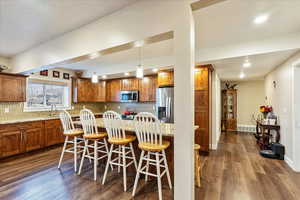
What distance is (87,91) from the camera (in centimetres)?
560

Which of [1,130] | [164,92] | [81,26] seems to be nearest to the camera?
[81,26]

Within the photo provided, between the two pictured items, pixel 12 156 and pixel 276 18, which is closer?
pixel 276 18

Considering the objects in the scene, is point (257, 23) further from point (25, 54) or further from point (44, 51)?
point (25, 54)

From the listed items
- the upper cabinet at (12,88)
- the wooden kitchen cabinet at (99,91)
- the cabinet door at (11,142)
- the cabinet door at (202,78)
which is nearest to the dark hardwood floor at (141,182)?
the cabinet door at (11,142)

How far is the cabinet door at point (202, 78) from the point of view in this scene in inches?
149

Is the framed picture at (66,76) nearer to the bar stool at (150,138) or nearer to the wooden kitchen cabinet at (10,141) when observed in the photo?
the wooden kitchen cabinet at (10,141)

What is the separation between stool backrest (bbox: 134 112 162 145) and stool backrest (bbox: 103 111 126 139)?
0.36m

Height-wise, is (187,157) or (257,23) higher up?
(257,23)

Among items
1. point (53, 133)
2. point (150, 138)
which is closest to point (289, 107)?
point (150, 138)

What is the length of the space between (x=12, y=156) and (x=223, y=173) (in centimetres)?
495

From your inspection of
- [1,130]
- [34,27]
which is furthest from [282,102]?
[1,130]

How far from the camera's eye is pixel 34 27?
246 centimetres

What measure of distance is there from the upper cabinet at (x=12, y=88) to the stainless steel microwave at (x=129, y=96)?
9.45ft

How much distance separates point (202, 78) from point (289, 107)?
1.93m
